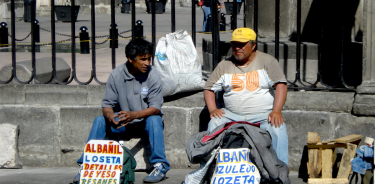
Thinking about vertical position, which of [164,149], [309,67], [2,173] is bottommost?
[2,173]

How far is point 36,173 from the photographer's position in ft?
15.2

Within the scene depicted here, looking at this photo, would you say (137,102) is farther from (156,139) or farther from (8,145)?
(8,145)

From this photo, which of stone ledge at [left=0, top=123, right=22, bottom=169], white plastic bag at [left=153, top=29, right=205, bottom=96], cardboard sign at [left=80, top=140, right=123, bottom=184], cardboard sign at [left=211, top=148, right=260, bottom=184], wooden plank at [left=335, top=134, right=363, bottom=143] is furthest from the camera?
stone ledge at [left=0, top=123, right=22, bottom=169]

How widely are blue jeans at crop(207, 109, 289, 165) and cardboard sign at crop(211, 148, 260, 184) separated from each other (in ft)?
1.12

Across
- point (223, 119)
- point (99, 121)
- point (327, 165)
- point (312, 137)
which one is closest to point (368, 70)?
point (312, 137)

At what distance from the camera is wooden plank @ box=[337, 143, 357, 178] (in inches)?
155

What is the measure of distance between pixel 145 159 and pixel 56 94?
1062mm

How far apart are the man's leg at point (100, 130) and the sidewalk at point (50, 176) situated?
354 mm

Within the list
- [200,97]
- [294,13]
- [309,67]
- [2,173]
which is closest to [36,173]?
[2,173]

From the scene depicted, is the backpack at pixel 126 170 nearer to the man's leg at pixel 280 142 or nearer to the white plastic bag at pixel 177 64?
the white plastic bag at pixel 177 64

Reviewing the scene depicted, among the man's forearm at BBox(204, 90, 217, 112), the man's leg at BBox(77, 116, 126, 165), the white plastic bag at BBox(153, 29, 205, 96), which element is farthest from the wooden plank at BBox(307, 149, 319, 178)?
the man's leg at BBox(77, 116, 126, 165)

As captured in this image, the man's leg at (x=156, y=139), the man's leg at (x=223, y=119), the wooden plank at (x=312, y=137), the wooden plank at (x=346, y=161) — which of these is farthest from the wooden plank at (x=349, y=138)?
the man's leg at (x=156, y=139)

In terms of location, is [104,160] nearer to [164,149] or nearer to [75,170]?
[164,149]

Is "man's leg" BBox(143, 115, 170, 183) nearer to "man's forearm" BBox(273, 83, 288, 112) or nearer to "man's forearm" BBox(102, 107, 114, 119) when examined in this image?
"man's forearm" BBox(102, 107, 114, 119)
